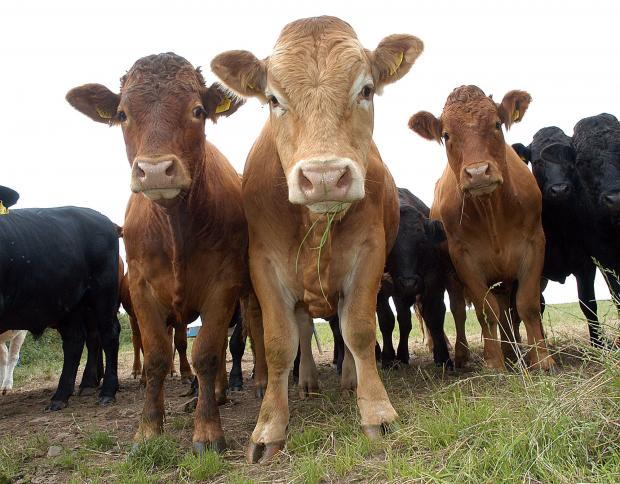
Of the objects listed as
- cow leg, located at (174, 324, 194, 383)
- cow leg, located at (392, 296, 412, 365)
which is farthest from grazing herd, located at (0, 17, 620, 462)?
cow leg, located at (174, 324, 194, 383)

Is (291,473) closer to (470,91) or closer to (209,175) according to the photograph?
(209,175)

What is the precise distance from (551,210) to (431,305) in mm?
A: 1697

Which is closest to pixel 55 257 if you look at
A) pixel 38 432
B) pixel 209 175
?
pixel 38 432

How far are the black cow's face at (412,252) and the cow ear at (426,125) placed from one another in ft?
3.06

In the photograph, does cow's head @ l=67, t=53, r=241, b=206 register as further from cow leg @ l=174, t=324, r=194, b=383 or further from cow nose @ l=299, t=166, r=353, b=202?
cow leg @ l=174, t=324, r=194, b=383

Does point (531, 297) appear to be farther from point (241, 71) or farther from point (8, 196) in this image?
point (8, 196)

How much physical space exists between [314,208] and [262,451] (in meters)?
1.59

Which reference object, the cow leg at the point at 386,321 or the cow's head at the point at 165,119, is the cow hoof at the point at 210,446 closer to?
the cow's head at the point at 165,119

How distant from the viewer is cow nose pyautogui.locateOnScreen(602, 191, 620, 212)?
5.61m

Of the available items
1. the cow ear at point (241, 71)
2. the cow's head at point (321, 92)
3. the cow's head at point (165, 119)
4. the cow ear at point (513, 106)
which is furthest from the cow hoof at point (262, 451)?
the cow ear at point (513, 106)

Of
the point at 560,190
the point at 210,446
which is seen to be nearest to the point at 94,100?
the point at 210,446

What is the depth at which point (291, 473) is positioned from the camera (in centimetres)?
346

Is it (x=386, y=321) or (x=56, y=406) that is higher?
(x=386, y=321)

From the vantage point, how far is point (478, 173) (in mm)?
5320
